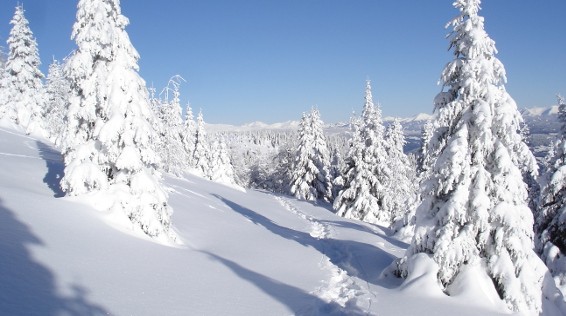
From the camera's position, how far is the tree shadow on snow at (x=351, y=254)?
46.0ft

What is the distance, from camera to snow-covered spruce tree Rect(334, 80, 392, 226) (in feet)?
118

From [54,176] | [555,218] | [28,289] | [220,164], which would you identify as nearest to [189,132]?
[220,164]

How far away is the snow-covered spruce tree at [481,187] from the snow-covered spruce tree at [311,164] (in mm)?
34938

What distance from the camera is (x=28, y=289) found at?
6.37m

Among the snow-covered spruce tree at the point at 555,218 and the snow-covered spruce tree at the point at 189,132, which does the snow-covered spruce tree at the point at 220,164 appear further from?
the snow-covered spruce tree at the point at 555,218

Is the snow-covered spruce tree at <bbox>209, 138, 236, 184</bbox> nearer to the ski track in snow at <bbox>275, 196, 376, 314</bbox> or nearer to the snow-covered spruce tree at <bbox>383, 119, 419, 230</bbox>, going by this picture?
the snow-covered spruce tree at <bbox>383, 119, 419, 230</bbox>

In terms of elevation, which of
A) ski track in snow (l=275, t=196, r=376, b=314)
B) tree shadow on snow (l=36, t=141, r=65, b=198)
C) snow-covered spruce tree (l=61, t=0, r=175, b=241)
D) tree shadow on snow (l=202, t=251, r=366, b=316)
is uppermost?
snow-covered spruce tree (l=61, t=0, r=175, b=241)

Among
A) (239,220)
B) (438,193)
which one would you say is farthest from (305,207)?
(438,193)

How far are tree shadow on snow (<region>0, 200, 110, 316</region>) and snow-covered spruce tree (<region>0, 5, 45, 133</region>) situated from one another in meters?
33.8

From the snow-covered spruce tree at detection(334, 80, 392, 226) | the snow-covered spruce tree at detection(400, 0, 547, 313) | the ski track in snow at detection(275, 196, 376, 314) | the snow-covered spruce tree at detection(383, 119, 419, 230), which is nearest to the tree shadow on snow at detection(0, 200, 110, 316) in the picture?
the ski track in snow at detection(275, 196, 376, 314)

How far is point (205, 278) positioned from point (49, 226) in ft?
13.8

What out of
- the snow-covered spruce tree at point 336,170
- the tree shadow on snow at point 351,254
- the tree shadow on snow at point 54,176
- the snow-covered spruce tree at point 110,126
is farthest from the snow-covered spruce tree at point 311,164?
the snow-covered spruce tree at point 110,126

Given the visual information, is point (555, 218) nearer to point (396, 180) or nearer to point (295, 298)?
→ point (295, 298)

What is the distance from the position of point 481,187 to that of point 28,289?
11522 millimetres
